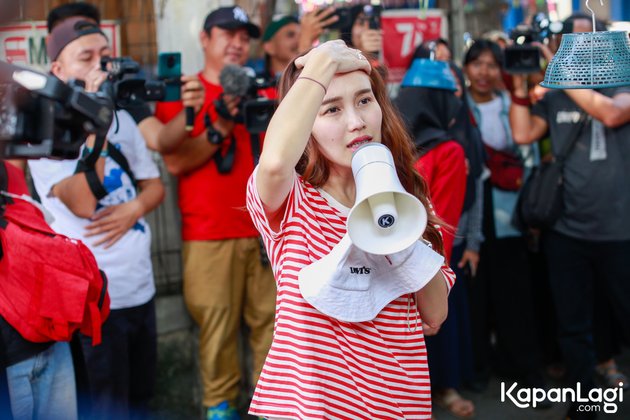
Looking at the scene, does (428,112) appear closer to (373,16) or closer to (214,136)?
(373,16)

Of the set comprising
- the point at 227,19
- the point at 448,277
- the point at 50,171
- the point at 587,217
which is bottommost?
the point at 587,217

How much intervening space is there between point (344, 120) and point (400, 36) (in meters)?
3.34

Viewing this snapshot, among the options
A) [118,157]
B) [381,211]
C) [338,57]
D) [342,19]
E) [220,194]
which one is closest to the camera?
[381,211]

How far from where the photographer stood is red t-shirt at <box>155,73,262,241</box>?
4.54m

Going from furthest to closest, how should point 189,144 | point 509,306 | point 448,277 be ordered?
1. point 509,306
2. point 189,144
3. point 448,277

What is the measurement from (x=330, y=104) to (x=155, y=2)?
2941mm

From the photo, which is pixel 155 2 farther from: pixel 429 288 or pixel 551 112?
pixel 429 288

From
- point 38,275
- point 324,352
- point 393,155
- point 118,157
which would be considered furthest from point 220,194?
point 324,352

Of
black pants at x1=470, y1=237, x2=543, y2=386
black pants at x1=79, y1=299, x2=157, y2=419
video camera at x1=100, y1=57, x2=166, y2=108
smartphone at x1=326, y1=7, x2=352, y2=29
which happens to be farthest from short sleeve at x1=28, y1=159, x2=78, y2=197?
black pants at x1=470, y1=237, x2=543, y2=386

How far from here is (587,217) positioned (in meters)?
4.47

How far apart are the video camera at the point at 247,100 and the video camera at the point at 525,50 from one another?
4.32 feet

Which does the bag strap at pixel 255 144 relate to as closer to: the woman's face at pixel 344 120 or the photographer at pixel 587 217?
the photographer at pixel 587 217

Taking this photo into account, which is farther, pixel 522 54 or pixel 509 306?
pixel 509 306

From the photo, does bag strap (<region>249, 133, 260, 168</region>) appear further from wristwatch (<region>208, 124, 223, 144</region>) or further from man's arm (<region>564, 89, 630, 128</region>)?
man's arm (<region>564, 89, 630, 128</region>)
